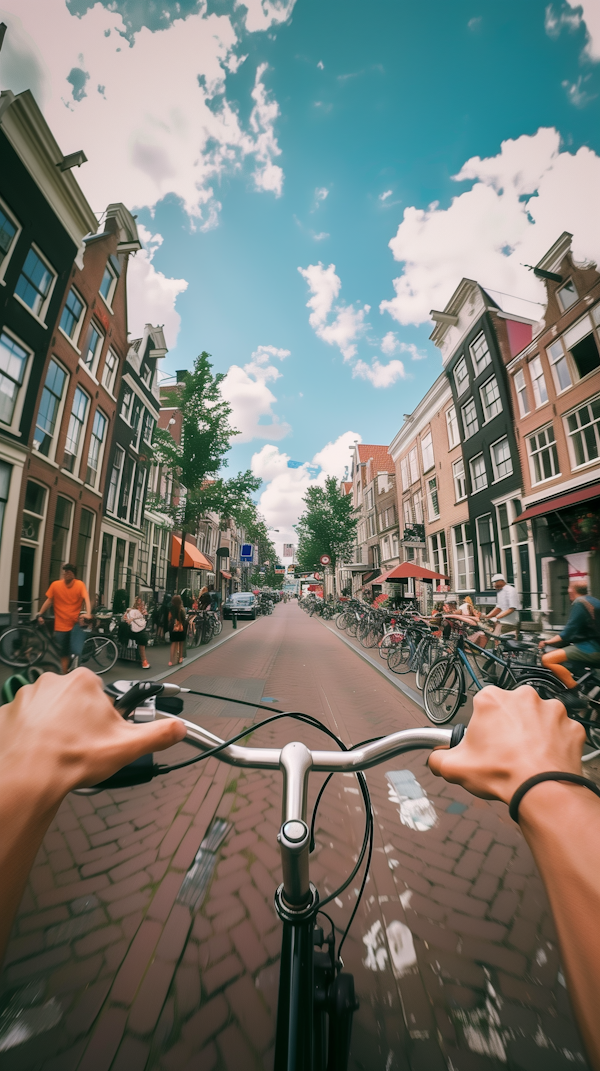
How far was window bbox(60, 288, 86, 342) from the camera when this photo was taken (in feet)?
6.39

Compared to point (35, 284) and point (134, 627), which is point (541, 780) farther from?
point (35, 284)

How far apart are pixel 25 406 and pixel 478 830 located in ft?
11.3

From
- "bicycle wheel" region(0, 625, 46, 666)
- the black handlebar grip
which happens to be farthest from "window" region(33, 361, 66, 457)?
the black handlebar grip

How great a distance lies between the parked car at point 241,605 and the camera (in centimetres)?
1948

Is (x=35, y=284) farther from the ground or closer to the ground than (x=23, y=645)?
farther from the ground

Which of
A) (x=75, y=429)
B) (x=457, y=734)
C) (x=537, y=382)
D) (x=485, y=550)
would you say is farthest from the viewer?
(x=485, y=550)

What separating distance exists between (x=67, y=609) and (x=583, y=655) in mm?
4130

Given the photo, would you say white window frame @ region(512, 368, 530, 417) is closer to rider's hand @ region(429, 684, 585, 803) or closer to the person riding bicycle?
the person riding bicycle

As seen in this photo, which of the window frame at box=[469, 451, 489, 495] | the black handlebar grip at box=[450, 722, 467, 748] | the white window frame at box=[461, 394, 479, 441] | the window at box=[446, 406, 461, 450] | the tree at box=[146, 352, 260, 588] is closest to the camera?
the black handlebar grip at box=[450, 722, 467, 748]

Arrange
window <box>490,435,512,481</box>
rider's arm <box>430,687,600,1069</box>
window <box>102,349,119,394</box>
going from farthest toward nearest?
window <box>490,435,512,481</box>
window <box>102,349,119,394</box>
rider's arm <box>430,687,600,1069</box>

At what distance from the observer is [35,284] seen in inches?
69.7

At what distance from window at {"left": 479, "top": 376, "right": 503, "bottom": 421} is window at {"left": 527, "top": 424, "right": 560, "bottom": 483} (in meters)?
0.35

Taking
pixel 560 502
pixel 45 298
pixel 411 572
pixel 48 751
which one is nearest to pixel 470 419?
pixel 560 502

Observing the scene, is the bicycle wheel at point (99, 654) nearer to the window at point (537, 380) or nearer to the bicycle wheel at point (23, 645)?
the bicycle wheel at point (23, 645)
